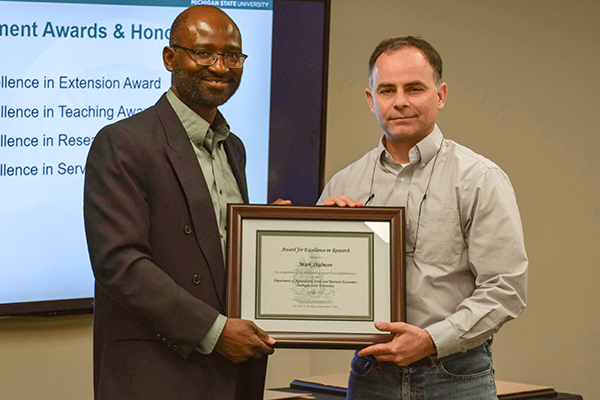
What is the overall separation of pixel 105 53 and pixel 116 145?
1.28 meters

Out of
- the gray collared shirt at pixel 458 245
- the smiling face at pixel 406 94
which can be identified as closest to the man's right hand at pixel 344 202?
the gray collared shirt at pixel 458 245

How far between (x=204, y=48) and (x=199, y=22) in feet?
0.24

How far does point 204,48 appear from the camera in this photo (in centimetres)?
174

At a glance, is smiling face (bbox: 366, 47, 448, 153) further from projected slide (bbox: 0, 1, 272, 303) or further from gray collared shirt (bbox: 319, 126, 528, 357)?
projected slide (bbox: 0, 1, 272, 303)

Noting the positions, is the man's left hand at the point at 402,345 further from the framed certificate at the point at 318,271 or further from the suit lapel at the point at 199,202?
the suit lapel at the point at 199,202

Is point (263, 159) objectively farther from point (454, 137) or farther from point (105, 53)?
point (454, 137)

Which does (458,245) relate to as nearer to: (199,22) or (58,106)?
(199,22)

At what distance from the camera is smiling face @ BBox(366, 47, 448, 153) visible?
183cm

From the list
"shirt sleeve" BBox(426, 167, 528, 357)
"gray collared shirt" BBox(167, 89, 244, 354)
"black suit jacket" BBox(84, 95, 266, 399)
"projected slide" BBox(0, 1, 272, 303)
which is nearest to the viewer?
"black suit jacket" BBox(84, 95, 266, 399)

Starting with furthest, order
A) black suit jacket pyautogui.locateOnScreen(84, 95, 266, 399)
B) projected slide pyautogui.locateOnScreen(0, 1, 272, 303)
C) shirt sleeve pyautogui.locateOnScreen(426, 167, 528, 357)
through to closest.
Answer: projected slide pyautogui.locateOnScreen(0, 1, 272, 303)
shirt sleeve pyautogui.locateOnScreen(426, 167, 528, 357)
black suit jacket pyautogui.locateOnScreen(84, 95, 266, 399)

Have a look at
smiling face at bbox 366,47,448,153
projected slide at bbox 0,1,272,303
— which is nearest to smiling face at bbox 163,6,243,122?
smiling face at bbox 366,47,448,153

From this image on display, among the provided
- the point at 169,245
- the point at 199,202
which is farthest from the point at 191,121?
the point at 169,245

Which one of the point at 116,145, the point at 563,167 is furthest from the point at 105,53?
the point at 563,167

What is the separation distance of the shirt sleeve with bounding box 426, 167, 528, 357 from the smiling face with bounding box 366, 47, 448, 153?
0.25 m
